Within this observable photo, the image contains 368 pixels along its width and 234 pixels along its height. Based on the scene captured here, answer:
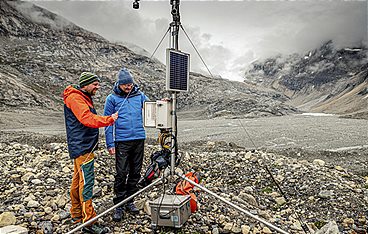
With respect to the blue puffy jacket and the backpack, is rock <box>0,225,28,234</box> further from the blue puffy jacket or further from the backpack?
the backpack

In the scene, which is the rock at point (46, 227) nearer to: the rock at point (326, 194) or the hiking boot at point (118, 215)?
the hiking boot at point (118, 215)

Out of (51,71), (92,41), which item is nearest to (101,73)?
(51,71)

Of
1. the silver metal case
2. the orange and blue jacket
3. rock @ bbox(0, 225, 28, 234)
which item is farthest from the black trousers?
rock @ bbox(0, 225, 28, 234)

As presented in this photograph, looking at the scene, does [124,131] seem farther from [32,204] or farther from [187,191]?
[32,204]

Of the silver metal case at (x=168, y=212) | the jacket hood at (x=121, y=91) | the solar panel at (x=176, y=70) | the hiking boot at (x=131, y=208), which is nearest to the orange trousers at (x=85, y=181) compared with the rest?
the hiking boot at (x=131, y=208)

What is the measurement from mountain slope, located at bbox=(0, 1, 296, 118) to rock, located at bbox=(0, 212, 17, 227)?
56809mm

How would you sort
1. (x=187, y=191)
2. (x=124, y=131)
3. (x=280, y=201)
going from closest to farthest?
1. (x=124, y=131)
2. (x=187, y=191)
3. (x=280, y=201)

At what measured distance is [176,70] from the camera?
4.45 metres

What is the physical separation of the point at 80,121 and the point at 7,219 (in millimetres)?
1873

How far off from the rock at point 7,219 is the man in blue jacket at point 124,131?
143 centimetres

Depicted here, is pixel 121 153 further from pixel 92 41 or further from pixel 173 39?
pixel 92 41

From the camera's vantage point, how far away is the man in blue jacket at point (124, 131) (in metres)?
4.62

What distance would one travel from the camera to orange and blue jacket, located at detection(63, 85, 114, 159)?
4012mm

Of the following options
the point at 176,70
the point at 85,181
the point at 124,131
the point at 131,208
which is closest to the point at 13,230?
the point at 85,181
